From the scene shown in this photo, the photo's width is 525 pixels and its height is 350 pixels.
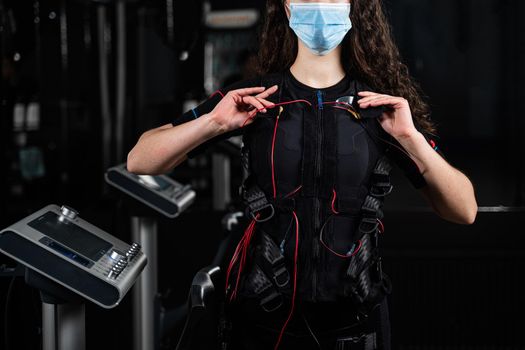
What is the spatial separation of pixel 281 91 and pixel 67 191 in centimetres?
420

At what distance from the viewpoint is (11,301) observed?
172 centimetres

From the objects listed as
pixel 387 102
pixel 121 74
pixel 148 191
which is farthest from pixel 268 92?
pixel 121 74

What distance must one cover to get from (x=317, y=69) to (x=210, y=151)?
2033 millimetres

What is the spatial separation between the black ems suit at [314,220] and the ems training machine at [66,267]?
0.88 feet

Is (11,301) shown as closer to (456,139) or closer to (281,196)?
(281,196)

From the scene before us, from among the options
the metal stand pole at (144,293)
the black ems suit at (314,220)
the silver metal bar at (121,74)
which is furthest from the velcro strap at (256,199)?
the silver metal bar at (121,74)

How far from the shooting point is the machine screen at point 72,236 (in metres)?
1.37

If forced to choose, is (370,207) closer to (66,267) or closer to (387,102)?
(387,102)

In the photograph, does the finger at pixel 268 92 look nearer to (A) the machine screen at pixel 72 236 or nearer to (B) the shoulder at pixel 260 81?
(B) the shoulder at pixel 260 81

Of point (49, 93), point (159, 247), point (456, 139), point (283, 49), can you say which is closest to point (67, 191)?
point (49, 93)

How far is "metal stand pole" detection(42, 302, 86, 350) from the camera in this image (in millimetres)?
1396

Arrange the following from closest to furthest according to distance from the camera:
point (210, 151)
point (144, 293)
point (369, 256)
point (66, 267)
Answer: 1. point (66, 267)
2. point (369, 256)
3. point (144, 293)
4. point (210, 151)

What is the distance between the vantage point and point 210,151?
3428 mm

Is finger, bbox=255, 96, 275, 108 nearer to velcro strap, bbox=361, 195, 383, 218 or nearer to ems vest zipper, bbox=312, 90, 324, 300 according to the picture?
ems vest zipper, bbox=312, 90, 324, 300
